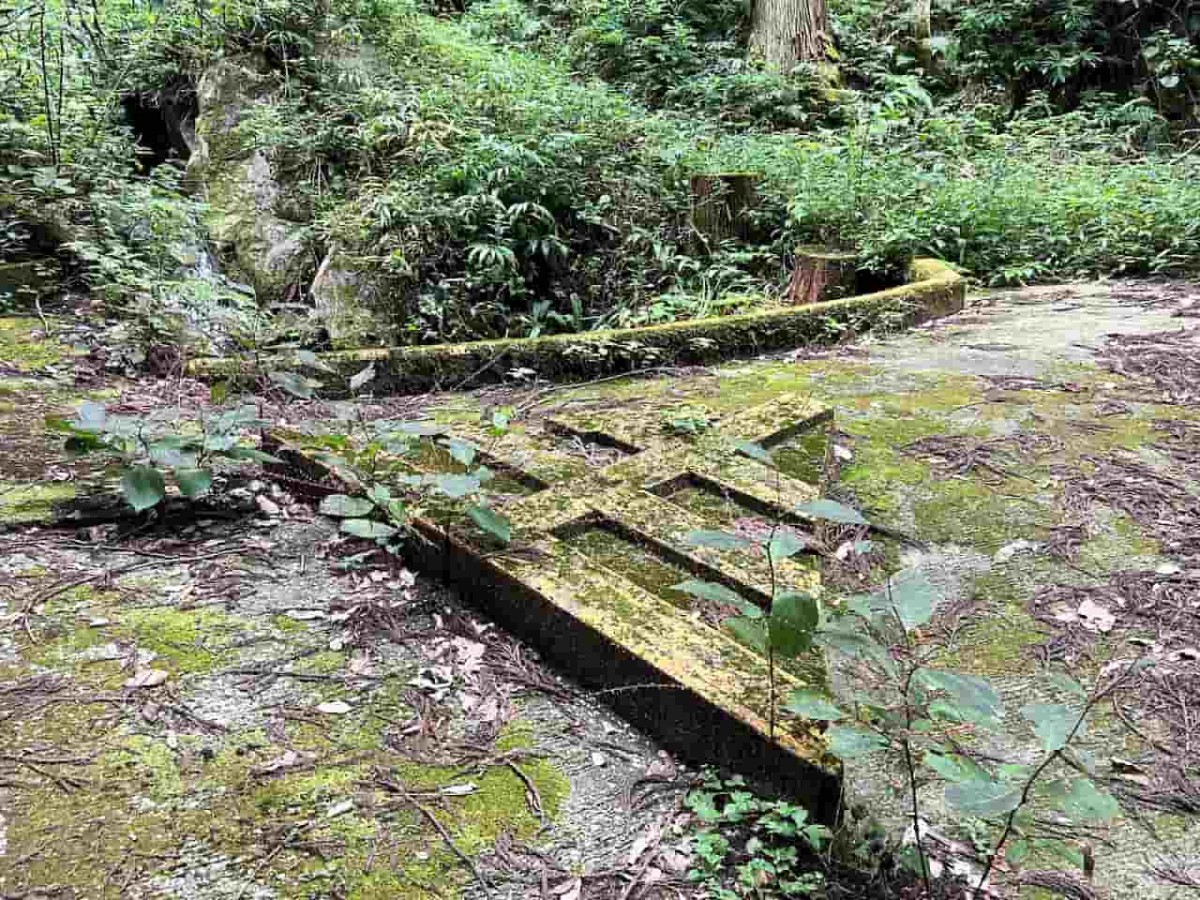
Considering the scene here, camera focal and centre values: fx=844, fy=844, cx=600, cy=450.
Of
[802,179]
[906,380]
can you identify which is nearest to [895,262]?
[802,179]

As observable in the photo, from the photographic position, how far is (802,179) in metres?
7.29

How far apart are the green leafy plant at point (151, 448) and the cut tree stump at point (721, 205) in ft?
16.9

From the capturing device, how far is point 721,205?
7168 mm

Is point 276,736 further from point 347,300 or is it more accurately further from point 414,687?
point 347,300

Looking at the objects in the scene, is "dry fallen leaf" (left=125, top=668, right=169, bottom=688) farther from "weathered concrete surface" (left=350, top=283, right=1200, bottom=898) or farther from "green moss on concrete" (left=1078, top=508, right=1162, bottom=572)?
"green moss on concrete" (left=1078, top=508, right=1162, bottom=572)

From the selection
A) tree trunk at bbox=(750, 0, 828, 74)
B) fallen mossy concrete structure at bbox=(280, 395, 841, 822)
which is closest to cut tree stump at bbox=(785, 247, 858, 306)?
fallen mossy concrete structure at bbox=(280, 395, 841, 822)

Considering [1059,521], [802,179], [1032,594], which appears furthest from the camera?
[802,179]

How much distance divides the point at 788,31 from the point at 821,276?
7626 millimetres

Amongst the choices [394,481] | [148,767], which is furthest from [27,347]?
[148,767]

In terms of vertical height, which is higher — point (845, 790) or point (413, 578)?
point (845, 790)

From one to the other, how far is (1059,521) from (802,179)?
17.2 feet

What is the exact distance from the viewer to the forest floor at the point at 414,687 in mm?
1439

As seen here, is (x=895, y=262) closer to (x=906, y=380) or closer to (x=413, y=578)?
(x=906, y=380)

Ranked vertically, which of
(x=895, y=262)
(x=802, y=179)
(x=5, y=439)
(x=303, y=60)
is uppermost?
(x=303, y=60)
